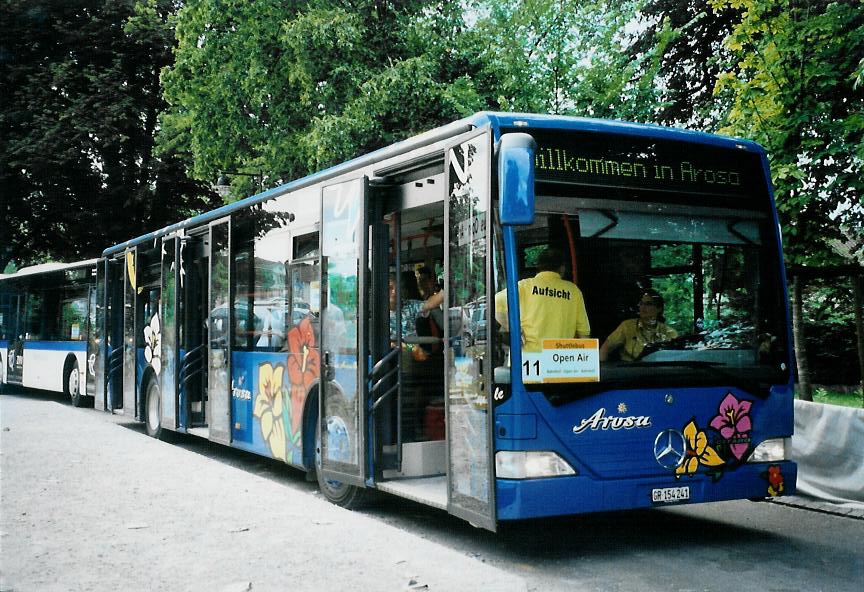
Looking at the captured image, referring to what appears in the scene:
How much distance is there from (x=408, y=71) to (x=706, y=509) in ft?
35.4

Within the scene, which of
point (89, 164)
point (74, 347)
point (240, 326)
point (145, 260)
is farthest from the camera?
point (89, 164)

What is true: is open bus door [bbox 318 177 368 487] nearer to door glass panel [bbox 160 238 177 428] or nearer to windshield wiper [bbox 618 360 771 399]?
windshield wiper [bbox 618 360 771 399]

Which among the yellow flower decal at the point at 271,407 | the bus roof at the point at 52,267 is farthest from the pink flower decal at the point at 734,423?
the bus roof at the point at 52,267

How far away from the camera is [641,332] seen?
21.8 feet

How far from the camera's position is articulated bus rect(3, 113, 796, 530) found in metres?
6.37

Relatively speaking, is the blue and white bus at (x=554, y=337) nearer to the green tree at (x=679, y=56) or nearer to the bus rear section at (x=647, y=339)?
the bus rear section at (x=647, y=339)

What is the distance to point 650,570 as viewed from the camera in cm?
643

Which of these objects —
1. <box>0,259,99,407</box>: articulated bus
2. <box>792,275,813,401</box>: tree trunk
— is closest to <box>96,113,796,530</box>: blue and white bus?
<box>792,275,813,401</box>: tree trunk

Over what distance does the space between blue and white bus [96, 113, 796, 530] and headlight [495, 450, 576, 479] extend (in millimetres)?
10

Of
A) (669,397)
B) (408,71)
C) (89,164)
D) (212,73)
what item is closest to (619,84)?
(408,71)

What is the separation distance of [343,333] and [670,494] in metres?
3.23

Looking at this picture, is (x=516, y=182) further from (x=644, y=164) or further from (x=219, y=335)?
(x=219, y=335)

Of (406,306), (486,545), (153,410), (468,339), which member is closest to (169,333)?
(153,410)

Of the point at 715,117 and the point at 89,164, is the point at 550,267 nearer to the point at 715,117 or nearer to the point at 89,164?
the point at 715,117
